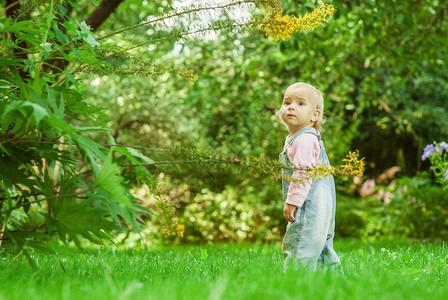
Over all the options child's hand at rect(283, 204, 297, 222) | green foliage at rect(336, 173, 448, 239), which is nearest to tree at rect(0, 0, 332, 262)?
child's hand at rect(283, 204, 297, 222)

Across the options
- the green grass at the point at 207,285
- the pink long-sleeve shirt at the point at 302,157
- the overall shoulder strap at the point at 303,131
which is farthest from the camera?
the overall shoulder strap at the point at 303,131

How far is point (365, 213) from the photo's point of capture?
994cm

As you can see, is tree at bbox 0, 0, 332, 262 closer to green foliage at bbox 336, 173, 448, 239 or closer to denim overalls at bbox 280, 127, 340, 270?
denim overalls at bbox 280, 127, 340, 270

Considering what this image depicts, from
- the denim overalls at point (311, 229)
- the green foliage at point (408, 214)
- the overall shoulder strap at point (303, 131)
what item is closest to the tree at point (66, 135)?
the overall shoulder strap at point (303, 131)

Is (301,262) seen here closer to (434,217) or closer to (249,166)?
(249,166)

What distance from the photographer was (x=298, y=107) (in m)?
2.90

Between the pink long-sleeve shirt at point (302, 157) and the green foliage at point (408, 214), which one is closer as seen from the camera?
the pink long-sleeve shirt at point (302, 157)

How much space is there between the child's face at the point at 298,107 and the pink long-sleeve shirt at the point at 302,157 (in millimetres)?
129

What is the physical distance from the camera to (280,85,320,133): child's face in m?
2.89

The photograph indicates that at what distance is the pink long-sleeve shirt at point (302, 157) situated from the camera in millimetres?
2639

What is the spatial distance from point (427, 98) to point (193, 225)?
8461mm

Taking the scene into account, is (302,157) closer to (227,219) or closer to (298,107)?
(298,107)

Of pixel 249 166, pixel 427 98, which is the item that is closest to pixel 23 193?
pixel 249 166

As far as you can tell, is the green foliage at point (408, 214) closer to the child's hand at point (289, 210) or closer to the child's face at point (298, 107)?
the child's face at point (298, 107)
